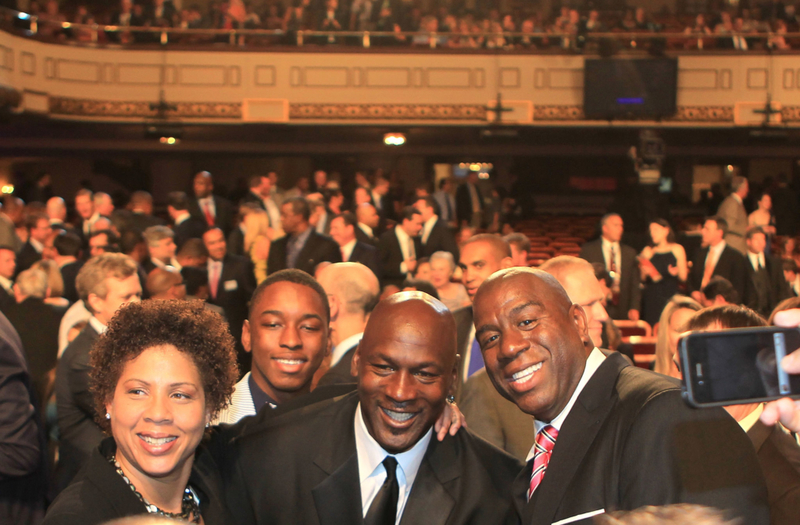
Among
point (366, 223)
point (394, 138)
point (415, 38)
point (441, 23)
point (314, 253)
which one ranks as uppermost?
point (441, 23)

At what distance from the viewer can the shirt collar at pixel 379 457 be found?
2.15 meters

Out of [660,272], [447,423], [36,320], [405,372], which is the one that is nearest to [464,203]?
[660,272]

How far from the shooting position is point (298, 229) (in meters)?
6.70

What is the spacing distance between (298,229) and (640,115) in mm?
9765

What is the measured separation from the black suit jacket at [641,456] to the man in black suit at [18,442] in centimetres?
157

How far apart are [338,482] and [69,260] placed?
15.4ft

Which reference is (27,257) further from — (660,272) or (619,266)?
(660,272)

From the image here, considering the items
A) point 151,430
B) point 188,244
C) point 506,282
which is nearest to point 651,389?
point 506,282

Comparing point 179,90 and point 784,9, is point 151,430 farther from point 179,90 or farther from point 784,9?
point 784,9

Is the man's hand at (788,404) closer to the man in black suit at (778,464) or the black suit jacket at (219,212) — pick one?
the man in black suit at (778,464)

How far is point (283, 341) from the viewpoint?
9.32ft

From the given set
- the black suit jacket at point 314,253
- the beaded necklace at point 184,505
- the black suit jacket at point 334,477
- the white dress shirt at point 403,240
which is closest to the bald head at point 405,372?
the black suit jacket at point 334,477

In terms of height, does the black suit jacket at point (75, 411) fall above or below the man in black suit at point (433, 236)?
below

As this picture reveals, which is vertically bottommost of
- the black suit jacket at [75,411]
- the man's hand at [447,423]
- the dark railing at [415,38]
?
the black suit jacket at [75,411]
